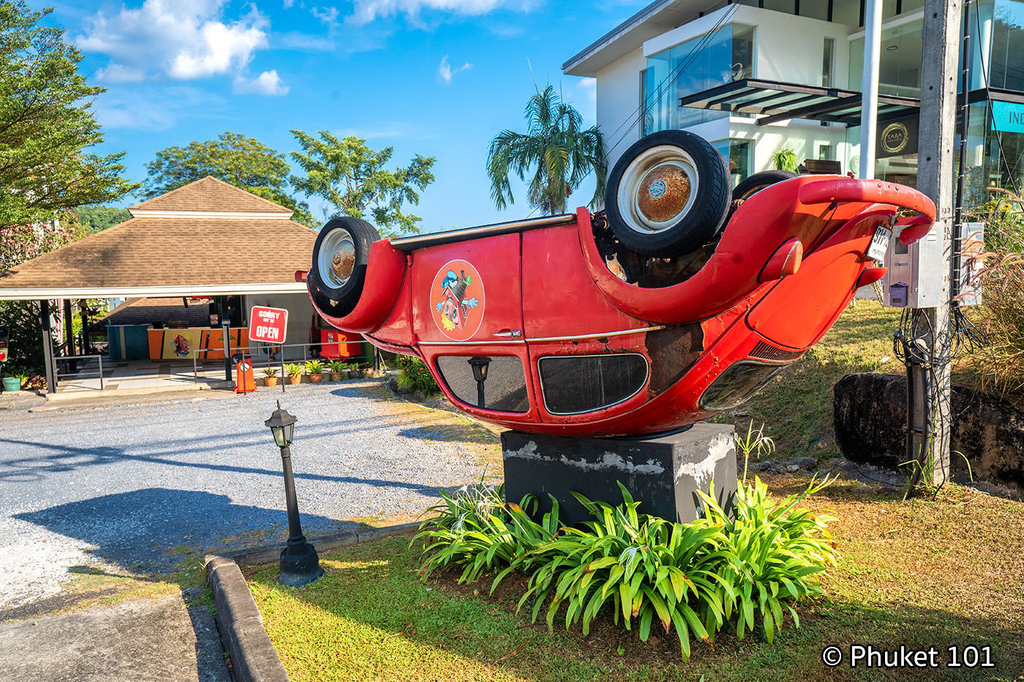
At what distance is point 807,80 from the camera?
21.6m

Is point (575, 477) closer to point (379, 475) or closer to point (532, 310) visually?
point (532, 310)

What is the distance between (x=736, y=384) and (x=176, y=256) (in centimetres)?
1836

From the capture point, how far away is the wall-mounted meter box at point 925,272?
5.96 metres

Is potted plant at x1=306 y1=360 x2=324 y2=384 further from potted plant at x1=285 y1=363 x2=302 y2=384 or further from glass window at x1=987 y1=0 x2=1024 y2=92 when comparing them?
glass window at x1=987 y1=0 x2=1024 y2=92

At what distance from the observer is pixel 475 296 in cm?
504

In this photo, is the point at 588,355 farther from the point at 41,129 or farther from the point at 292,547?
the point at 41,129

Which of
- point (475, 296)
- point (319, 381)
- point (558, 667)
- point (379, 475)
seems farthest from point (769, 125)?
point (558, 667)

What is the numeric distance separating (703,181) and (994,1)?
1942 centimetres

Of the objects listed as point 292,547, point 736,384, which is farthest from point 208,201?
point 736,384

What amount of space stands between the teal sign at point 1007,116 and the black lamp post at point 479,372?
18727 mm

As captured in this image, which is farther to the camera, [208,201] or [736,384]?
[208,201]

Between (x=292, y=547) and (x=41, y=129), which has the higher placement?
(x=41, y=129)

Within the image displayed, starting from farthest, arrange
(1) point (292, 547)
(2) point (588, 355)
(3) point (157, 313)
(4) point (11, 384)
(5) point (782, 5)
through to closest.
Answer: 1. (3) point (157, 313)
2. (5) point (782, 5)
3. (4) point (11, 384)
4. (1) point (292, 547)
5. (2) point (588, 355)

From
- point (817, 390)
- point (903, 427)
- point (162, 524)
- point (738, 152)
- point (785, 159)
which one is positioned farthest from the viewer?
point (738, 152)
